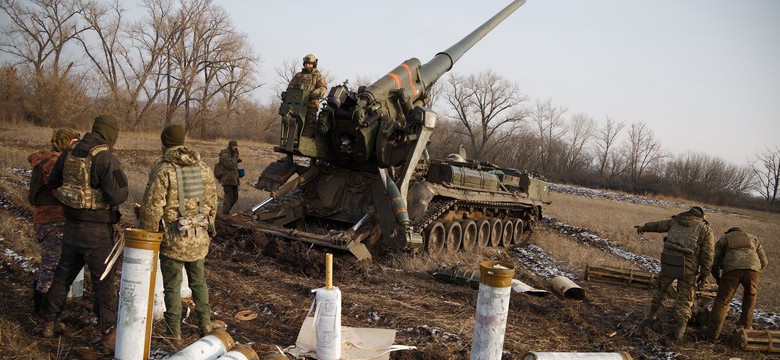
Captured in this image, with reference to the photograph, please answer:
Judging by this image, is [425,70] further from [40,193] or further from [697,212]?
[40,193]

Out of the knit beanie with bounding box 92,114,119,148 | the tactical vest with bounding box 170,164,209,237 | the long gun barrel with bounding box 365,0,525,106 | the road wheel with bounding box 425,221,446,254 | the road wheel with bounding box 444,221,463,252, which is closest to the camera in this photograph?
the tactical vest with bounding box 170,164,209,237

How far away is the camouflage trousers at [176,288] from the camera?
4.67 metres

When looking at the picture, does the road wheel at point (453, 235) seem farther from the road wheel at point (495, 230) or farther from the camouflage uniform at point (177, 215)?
the camouflage uniform at point (177, 215)

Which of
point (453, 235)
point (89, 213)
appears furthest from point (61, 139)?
point (453, 235)

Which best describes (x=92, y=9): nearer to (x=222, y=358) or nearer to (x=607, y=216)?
(x=607, y=216)

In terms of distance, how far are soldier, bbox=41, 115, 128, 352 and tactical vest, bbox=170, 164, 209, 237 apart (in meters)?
0.60

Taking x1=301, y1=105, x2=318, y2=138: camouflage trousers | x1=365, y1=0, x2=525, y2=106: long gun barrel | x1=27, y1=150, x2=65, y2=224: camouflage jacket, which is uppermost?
x1=365, y1=0, x2=525, y2=106: long gun barrel

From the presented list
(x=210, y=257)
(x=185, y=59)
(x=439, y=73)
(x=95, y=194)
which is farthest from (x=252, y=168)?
(x=185, y=59)

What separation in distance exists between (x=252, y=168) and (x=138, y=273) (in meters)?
18.3

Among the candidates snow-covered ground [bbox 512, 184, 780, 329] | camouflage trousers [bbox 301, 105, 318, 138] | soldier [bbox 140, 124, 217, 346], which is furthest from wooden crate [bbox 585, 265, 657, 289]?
soldier [bbox 140, 124, 217, 346]

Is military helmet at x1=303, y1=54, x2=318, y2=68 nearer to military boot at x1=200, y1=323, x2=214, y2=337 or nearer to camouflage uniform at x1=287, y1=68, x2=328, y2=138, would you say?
camouflage uniform at x1=287, y1=68, x2=328, y2=138

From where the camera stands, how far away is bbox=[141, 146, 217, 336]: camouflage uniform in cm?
456

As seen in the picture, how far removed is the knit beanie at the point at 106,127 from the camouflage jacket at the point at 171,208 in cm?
63

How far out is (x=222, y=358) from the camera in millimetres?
3775
